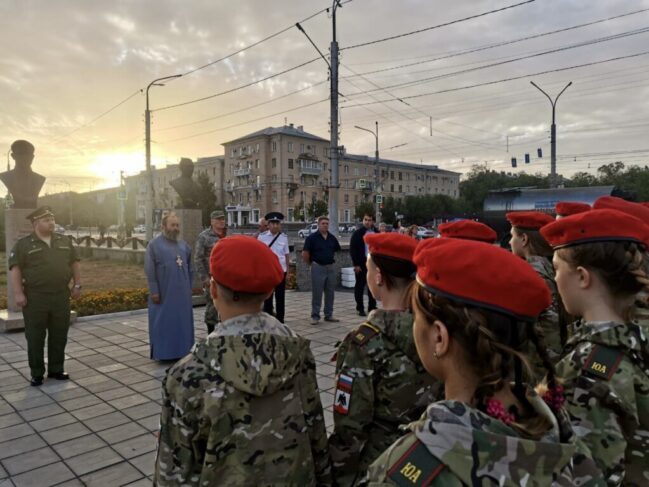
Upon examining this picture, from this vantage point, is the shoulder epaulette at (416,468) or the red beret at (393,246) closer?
the shoulder epaulette at (416,468)

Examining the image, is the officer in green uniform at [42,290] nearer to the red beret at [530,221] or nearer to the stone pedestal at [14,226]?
the stone pedestal at [14,226]

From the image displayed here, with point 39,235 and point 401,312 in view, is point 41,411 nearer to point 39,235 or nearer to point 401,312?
point 39,235

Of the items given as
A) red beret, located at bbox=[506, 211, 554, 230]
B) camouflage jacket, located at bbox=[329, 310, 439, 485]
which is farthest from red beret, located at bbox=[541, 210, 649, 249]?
red beret, located at bbox=[506, 211, 554, 230]

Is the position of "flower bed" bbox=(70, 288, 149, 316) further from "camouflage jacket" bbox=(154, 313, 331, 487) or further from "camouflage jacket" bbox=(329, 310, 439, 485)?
"camouflage jacket" bbox=(329, 310, 439, 485)

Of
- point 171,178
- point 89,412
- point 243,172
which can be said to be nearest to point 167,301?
point 89,412

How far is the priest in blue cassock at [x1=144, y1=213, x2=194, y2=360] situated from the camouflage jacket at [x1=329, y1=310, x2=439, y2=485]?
4566 millimetres

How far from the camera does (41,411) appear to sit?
4426mm

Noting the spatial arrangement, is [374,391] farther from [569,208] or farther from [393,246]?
[569,208]

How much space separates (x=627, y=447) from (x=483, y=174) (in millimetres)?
88037

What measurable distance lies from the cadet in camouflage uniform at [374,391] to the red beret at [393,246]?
0.28 meters

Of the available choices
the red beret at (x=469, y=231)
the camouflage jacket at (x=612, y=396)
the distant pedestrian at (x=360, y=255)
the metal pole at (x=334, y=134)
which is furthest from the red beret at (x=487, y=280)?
the metal pole at (x=334, y=134)

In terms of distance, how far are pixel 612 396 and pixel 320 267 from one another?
7053mm

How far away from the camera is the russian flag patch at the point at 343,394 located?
1.79m

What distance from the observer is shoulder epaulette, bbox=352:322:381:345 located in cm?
183
